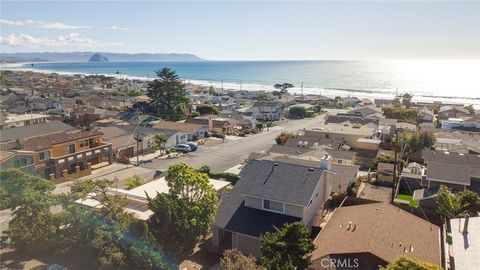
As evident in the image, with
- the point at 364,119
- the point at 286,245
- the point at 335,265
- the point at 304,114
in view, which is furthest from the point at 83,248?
the point at 304,114

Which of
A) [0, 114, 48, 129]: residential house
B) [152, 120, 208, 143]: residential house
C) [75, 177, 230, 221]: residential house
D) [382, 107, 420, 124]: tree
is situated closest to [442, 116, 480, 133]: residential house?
[382, 107, 420, 124]: tree

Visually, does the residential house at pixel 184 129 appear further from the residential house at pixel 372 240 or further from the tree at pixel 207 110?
the residential house at pixel 372 240

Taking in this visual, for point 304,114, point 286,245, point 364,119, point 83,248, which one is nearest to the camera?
point 286,245

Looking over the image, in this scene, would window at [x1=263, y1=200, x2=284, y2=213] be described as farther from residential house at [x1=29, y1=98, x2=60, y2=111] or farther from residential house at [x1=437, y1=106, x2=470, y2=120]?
residential house at [x1=29, y1=98, x2=60, y2=111]

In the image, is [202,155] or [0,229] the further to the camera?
[202,155]

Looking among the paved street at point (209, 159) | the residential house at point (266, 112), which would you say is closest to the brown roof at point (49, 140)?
the paved street at point (209, 159)

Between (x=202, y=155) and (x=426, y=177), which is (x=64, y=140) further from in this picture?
(x=426, y=177)
